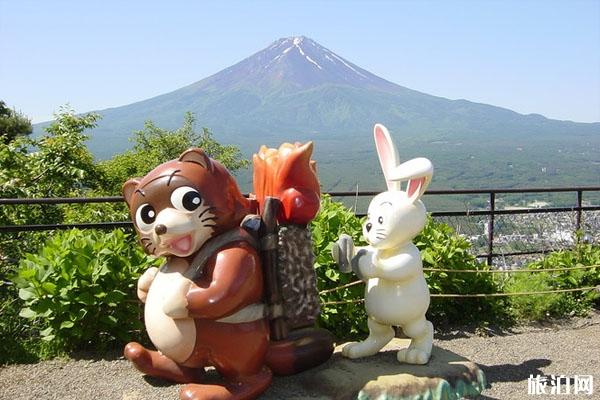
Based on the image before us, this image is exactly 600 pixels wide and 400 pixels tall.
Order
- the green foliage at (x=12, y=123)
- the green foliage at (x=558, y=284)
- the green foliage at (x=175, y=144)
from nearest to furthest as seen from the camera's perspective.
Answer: the green foliage at (x=558, y=284), the green foliage at (x=12, y=123), the green foliage at (x=175, y=144)

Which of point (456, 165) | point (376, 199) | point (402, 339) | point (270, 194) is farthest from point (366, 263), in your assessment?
point (456, 165)

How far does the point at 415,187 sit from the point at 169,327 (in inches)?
65.0

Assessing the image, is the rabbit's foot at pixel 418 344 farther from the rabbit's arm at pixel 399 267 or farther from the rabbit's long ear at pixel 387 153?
the rabbit's long ear at pixel 387 153

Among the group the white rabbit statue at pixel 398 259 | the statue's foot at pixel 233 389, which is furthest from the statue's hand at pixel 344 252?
the statue's foot at pixel 233 389

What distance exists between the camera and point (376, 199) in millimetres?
3945

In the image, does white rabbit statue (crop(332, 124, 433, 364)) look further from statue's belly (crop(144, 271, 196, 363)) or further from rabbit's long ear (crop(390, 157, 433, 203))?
statue's belly (crop(144, 271, 196, 363))

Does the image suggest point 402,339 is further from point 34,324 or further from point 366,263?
point 34,324

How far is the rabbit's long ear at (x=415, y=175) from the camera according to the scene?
148 inches

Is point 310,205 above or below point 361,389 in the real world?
above

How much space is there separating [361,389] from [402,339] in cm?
116

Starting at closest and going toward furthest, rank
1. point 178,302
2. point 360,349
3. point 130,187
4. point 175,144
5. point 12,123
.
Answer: point 178,302, point 130,187, point 360,349, point 12,123, point 175,144

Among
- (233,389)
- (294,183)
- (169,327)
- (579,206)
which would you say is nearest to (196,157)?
(294,183)

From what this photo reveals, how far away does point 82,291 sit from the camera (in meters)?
4.59

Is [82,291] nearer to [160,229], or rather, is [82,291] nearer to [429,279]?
[160,229]
